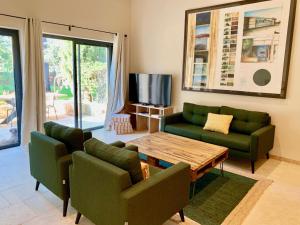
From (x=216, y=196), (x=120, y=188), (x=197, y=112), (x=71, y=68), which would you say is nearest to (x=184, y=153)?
(x=216, y=196)

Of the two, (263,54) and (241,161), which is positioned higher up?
(263,54)

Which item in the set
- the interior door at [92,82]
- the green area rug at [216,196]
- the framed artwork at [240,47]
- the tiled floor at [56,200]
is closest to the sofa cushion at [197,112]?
the framed artwork at [240,47]

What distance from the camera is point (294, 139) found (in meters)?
3.79

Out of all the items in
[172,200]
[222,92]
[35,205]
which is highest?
[222,92]

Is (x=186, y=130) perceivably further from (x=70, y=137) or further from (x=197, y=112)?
(x=70, y=137)

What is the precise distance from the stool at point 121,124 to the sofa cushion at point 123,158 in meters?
3.30

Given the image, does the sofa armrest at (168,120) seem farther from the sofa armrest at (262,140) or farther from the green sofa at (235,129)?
the sofa armrest at (262,140)

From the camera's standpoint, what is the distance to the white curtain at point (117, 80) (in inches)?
214

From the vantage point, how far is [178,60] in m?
5.03

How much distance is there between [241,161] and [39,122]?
11.7 ft

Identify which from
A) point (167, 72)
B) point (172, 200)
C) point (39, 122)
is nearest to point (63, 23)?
point (39, 122)

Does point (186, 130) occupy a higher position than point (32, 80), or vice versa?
point (32, 80)

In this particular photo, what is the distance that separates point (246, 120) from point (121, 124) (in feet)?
8.62

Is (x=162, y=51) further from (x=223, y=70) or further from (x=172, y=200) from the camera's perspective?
(x=172, y=200)
